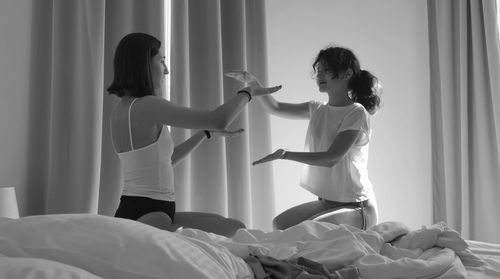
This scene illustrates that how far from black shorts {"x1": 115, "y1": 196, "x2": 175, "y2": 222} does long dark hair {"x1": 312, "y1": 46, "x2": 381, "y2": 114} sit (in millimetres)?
1244

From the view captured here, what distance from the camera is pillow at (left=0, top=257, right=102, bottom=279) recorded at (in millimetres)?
829

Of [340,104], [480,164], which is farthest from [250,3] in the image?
[480,164]

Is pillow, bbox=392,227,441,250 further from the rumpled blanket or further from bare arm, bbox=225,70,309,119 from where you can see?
bare arm, bbox=225,70,309,119

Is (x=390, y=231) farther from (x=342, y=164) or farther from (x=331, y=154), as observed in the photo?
(x=342, y=164)

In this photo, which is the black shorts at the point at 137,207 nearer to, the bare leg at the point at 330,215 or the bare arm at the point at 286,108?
the bare leg at the point at 330,215

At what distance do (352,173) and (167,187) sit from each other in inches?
40.4

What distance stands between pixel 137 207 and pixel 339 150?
1.06 meters

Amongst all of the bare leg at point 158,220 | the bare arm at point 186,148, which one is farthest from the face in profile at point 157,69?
the bare leg at point 158,220

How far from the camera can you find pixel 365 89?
286 cm

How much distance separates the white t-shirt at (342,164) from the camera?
268 cm

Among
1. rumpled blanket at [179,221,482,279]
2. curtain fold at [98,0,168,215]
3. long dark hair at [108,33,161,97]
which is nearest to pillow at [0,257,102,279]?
rumpled blanket at [179,221,482,279]

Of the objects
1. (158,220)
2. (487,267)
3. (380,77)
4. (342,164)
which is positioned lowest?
(487,267)

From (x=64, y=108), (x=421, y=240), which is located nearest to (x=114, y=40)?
(x=64, y=108)

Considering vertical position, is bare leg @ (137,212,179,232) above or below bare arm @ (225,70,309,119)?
below
